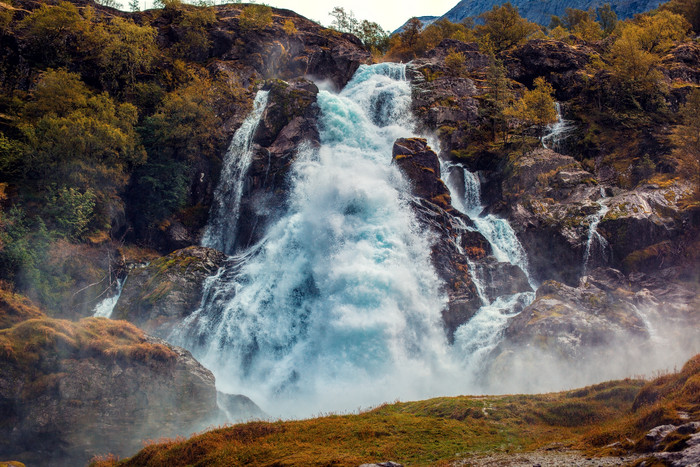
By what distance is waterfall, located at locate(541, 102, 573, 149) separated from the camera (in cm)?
4584

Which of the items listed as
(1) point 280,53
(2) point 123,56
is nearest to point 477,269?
(2) point 123,56

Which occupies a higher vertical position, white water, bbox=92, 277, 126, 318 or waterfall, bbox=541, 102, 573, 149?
waterfall, bbox=541, 102, 573, 149

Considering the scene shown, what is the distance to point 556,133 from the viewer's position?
47.0 m

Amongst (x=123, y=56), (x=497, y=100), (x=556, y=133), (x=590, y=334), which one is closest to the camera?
(x=590, y=334)

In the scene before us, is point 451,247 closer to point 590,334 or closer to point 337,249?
point 337,249

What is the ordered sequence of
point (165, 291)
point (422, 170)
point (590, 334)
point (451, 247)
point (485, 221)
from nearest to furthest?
point (590, 334)
point (165, 291)
point (451, 247)
point (485, 221)
point (422, 170)

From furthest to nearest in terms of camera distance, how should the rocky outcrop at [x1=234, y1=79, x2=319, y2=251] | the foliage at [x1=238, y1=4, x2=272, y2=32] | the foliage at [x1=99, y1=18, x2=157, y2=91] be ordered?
the foliage at [x1=238, y1=4, x2=272, y2=32]
the foliage at [x1=99, y1=18, x2=157, y2=91]
the rocky outcrop at [x1=234, y1=79, x2=319, y2=251]

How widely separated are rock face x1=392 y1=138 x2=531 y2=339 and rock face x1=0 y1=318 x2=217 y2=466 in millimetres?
18056

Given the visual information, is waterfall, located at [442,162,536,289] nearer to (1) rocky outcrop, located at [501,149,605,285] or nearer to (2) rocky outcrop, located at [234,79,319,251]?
(1) rocky outcrop, located at [501,149,605,285]

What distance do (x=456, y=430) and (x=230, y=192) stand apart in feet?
112

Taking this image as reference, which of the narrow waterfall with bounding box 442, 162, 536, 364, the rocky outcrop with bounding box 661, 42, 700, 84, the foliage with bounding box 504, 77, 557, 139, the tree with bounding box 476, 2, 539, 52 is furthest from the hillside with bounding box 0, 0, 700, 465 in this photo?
the tree with bounding box 476, 2, 539, 52

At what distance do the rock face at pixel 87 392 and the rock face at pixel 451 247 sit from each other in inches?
711

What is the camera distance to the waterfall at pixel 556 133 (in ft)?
150

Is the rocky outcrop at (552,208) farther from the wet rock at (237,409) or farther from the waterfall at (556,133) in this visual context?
the wet rock at (237,409)
